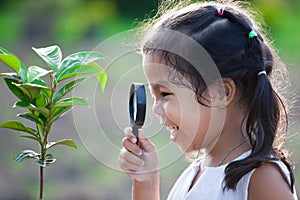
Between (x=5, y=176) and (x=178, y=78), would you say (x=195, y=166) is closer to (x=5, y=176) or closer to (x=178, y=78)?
(x=178, y=78)

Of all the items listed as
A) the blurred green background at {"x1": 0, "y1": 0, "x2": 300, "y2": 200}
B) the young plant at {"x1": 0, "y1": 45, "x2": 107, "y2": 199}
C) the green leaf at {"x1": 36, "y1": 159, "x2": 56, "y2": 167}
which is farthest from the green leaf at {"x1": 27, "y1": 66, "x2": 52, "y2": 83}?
the blurred green background at {"x1": 0, "y1": 0, "x2": 300, "y2": 200}

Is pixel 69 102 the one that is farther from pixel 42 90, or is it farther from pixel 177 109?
pixel 177 109

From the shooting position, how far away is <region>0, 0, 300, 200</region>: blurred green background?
284 cm

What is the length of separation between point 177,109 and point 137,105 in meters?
0.12

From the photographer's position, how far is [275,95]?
1.19 metres

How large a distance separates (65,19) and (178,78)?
2730 mm

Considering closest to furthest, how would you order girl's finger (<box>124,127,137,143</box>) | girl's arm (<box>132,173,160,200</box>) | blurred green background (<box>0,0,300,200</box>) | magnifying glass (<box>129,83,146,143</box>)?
magnifying glass (<box>129,83,146,143</box>), girl's finger (<box>124,127,137,143</box>), girl's arm (<box>132,173,160,200</box>), blurred green background (<box>0,0,300,200</box>)

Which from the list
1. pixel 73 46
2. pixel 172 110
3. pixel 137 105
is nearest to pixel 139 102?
pixel 137 105

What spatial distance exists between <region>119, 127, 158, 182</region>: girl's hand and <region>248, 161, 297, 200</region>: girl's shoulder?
184mm

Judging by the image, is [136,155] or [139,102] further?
[136,155]

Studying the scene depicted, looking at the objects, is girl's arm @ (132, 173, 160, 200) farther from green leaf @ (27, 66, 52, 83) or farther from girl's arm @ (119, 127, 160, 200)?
green leaf @ (27, 66, 52, 83)

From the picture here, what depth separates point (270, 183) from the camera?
43.6 inches

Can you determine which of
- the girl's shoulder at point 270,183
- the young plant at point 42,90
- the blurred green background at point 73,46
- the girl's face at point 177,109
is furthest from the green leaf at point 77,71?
the blurred green background at point 73,46

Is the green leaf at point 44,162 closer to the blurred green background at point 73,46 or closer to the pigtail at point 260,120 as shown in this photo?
the pigtail at point 260,120
